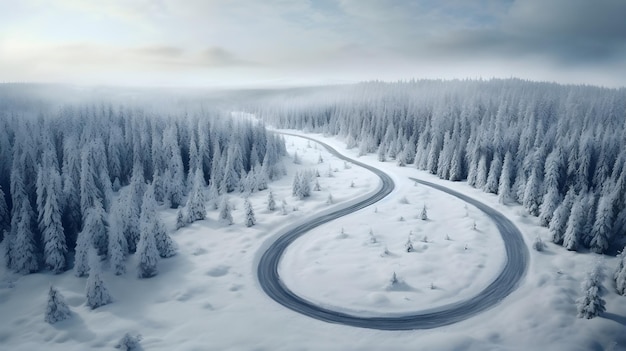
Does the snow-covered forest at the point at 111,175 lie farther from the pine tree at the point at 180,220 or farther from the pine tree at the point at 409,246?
the pine tree at the point at 409,246

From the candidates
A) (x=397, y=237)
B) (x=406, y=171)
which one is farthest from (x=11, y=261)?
(x=406, y=171)

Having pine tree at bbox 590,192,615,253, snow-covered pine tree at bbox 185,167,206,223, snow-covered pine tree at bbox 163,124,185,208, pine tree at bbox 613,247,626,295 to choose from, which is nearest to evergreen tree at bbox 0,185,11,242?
snow-covered pine tree at bbox 163,124,185,208

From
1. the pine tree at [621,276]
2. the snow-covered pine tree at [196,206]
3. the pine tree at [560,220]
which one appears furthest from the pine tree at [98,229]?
the pine tree at [560,220]

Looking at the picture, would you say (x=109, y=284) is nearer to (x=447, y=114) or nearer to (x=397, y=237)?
(x=397, y=237)

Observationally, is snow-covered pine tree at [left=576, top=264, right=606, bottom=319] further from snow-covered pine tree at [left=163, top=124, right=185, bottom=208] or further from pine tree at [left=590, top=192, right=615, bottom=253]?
snow-covered pine tree at [left=163, top=124, right=185, bottom=208]

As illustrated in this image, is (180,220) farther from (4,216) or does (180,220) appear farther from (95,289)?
(4,216)

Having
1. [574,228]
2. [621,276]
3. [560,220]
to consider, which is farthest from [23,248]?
[574,228]
